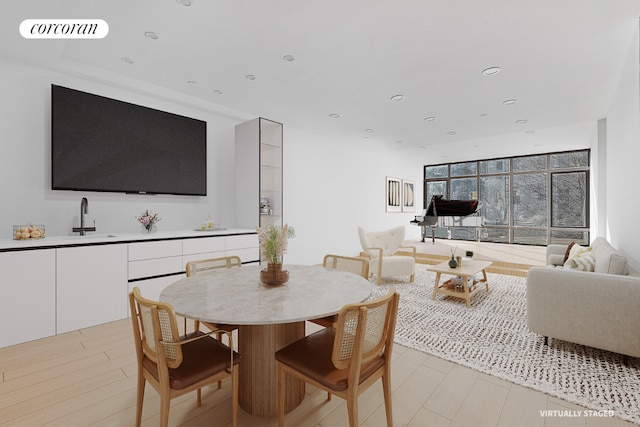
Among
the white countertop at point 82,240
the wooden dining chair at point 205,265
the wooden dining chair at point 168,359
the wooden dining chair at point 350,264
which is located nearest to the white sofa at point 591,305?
the wooden dining chair at point 350,264

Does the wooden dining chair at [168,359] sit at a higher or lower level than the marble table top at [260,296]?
lower

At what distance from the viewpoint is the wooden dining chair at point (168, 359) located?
129cm

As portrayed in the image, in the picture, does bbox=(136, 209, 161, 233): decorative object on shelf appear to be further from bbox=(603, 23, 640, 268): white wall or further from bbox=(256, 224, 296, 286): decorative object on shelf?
bbox=(603, 23, 640, 268): white wall

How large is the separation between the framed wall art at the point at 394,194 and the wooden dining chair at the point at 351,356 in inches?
279

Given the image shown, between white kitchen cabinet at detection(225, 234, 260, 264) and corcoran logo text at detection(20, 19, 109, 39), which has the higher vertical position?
corcoran logo text at detection(20, 19, 109, 39)

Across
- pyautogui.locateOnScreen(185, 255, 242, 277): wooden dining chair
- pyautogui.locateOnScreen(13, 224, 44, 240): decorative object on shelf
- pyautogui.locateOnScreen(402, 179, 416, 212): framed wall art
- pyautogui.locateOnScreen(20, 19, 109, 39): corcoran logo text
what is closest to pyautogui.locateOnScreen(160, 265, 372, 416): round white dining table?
pyautogui.locateOnScreen(185, 255, 242, 277): wooden dining chair

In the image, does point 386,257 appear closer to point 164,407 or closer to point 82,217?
point 164,407

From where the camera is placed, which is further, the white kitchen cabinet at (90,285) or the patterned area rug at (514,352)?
the white kitchen cabinet at (90,285)

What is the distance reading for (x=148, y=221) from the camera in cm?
363

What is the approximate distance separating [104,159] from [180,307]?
113 inches

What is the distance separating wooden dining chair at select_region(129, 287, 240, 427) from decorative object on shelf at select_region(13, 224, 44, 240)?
2283 millimetres

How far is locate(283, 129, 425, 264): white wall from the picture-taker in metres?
5.61

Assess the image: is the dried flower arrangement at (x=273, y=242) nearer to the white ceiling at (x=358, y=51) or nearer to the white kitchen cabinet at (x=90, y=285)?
the white ceiling at (x=358, y=51)

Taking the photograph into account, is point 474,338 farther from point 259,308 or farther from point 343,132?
point 343,132
